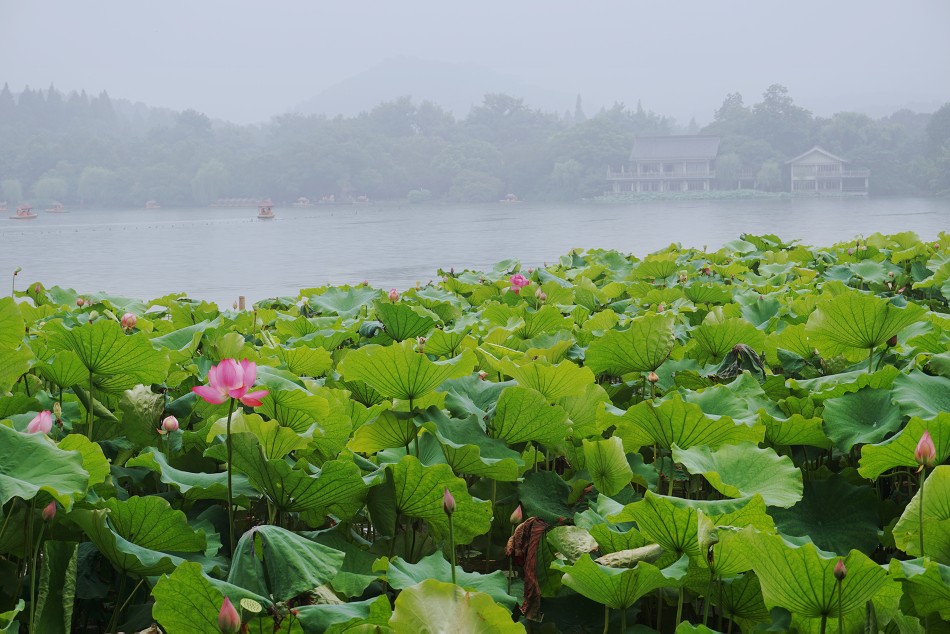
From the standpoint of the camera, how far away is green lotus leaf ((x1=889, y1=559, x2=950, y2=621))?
1.78ft

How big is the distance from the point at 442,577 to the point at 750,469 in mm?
319

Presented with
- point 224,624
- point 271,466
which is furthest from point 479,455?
point 224,624

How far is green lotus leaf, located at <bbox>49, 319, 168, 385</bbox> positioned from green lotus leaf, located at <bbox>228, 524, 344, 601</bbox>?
0.37 metres

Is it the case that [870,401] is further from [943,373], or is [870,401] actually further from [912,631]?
[912,631]

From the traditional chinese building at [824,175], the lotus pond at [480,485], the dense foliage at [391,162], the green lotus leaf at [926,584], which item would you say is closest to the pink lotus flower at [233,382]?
the lotus pond at [480,485]

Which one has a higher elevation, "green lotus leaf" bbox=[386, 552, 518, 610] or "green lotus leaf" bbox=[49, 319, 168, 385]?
"green lotus leaf" bbox=[49, 319, 168, 385]

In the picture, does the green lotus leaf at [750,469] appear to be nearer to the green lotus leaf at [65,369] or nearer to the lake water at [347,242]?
the green lotus leaf at [65,369]

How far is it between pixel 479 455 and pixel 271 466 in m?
0.20

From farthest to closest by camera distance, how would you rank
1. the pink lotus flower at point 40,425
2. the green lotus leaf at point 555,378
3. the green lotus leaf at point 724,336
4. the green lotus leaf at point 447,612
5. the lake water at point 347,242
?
the lake water at point 347,242 < the green lotus leaf at point 724,336 < the green lotus leaf at point 555,378 < the pink lotus flower at point 40,425 < the green lotus leaf at point 447,612

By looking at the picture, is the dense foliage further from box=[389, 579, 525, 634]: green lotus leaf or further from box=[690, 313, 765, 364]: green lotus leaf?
box=[389, 579, 525, 634]: green lotus leaf

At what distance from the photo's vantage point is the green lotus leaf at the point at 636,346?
103 centimetres

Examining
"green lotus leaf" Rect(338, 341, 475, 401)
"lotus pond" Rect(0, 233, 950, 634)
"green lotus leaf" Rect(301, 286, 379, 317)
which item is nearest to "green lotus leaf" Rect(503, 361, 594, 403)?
"lotus pond" Rect(0, 233, 950, 634)

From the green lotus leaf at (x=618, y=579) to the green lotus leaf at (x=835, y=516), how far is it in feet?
0.85

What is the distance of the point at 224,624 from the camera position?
0.50 m
